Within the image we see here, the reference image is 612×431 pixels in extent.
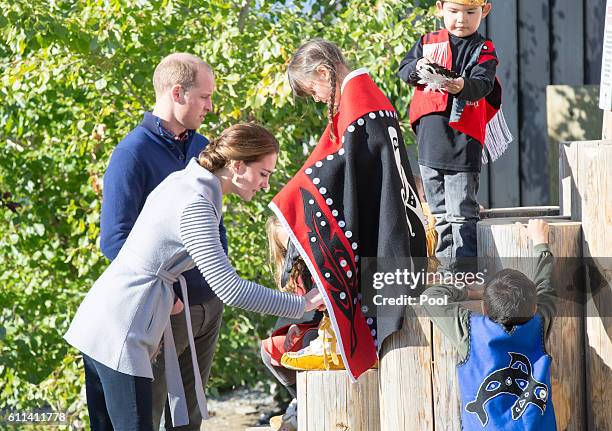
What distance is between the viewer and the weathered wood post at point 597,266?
381cm

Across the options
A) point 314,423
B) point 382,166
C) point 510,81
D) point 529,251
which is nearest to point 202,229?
point 382,166

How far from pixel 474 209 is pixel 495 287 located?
0.73 metres

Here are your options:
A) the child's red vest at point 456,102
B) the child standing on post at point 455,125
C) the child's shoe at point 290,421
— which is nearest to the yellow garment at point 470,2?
the child standing on post at point 455,125

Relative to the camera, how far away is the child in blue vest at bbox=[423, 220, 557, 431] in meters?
3.51

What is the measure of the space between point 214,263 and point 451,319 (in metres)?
0.93

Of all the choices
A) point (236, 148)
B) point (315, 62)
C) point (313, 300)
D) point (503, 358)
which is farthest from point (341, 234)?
point (503, 358)

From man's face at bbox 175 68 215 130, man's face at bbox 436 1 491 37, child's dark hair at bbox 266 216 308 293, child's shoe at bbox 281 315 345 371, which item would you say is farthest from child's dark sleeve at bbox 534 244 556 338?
man's face at bbox 175 68 215 130

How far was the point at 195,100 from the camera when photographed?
12.9ft

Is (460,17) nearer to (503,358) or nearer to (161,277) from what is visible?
(503,358)

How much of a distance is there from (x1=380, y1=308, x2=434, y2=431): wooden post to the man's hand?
1.82ft

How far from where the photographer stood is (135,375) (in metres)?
3.27

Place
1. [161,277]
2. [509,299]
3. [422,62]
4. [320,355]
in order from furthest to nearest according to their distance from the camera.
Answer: [422,62] < [320,355] < [509,299] < [161,277]

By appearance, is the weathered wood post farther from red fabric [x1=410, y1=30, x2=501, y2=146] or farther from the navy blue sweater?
the navy blue sweater

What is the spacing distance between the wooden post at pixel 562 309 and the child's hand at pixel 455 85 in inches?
22.1
